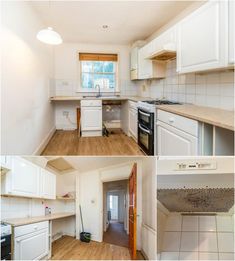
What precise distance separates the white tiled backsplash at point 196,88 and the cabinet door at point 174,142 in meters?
0.50

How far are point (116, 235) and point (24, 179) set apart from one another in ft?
1.35

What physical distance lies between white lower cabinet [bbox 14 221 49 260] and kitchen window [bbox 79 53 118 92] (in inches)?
76.2

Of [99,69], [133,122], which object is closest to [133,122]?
[133,122]

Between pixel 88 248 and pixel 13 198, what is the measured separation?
0.34 m

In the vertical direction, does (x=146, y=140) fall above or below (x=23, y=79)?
below

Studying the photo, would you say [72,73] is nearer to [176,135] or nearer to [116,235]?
[176,135]

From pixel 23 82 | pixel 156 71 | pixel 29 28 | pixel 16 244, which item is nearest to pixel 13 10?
pixel 29 28

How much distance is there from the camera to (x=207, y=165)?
0.94 meters

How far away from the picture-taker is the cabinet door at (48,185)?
2.94 ft

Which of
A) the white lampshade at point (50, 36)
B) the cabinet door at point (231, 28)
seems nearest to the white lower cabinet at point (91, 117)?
the white lampshade at point (50, 36)

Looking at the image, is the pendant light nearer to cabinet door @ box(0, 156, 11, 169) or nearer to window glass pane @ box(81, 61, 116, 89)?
window glass pane @ box(81, 61, 116, 89)

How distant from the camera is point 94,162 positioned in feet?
3.01

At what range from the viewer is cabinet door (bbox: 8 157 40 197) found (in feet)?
2.97

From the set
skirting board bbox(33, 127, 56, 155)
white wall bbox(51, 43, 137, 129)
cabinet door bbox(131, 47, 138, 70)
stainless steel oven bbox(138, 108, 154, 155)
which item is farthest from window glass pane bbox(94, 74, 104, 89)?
skirting board bbox(33, 127, 56, 155)
